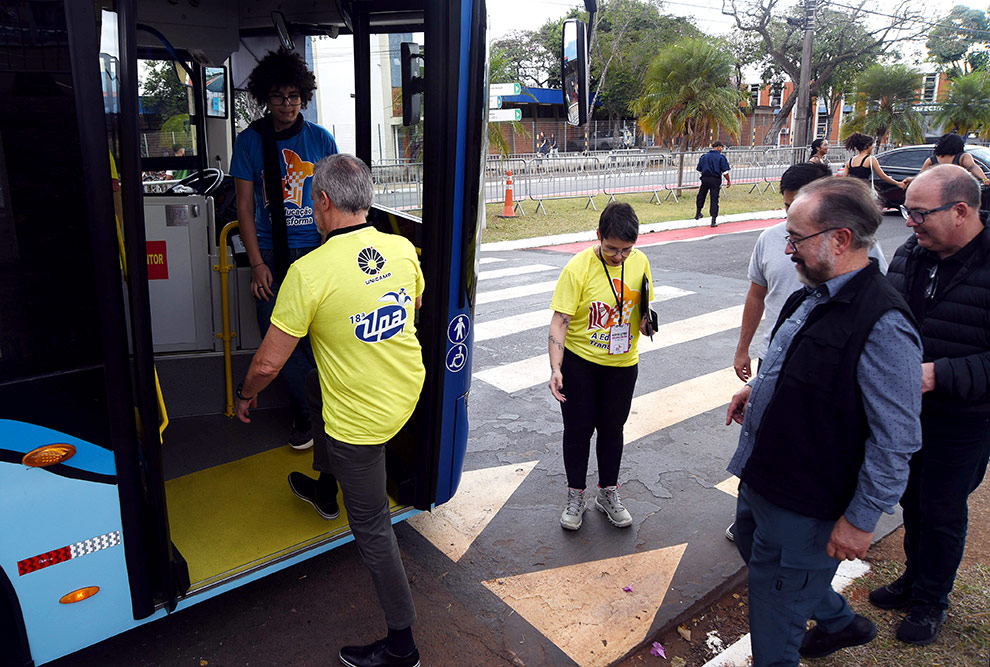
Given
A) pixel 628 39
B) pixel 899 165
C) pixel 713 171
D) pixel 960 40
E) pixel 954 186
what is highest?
pixel 628 39

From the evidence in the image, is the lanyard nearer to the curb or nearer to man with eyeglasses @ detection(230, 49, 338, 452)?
man with eyeglasses @ detection(230, 49, 338, 452)

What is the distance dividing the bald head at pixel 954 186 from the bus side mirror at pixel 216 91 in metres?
5.14

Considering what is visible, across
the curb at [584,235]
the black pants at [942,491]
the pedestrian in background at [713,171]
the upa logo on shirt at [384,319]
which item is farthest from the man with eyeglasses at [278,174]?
the pedestrian in background at [713,171]

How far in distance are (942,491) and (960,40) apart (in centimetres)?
5163

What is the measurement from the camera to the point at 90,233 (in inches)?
87.7

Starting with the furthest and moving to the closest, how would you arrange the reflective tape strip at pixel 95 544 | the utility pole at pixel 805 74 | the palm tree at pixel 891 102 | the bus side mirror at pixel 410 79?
the palm tree at pixel 891 102 → the utility pole at pixel 805 74 → the bus side mirror at pixel 410 79 → the reflective tape strip at pixel 95 544

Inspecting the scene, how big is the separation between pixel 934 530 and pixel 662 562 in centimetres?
130

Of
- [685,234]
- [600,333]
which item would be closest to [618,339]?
[600,333]

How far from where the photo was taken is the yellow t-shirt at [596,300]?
12.0ft

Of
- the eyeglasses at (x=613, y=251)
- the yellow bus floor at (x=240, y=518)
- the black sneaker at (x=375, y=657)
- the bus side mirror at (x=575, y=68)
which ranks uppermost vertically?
the bus side mirror at (x=575, y=68)

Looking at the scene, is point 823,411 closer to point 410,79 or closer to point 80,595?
point 80,595

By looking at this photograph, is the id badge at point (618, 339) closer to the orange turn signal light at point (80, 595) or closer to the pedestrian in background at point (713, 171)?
the orange turn signal light at point (80, 595)

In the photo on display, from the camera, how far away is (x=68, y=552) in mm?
2406

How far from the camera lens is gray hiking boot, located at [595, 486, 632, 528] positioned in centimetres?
408
